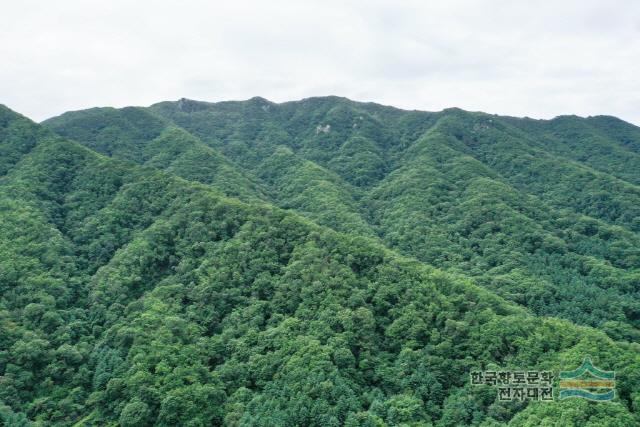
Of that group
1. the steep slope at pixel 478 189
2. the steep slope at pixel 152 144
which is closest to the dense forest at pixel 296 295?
the steep slope at pixel 478 189

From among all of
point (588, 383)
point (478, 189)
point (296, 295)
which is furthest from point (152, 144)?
point (588, 383)

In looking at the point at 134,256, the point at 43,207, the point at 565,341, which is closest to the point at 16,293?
the point at 134,256

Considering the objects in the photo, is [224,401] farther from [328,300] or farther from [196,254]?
[196,254]

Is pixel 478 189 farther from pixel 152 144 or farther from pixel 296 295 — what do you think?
pixel 152 144

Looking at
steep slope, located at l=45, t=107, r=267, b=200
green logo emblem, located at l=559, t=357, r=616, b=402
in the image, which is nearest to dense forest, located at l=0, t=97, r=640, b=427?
green logo emblem, located at l=559, t=357, r=616, b=402

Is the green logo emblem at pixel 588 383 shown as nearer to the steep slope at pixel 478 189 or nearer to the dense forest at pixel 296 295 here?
the dense forest at pixel 296 295

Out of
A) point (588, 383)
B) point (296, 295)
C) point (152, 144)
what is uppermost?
point (152, 144)

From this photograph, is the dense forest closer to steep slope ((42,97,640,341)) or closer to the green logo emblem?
steep slope ((42,97,640,341))
